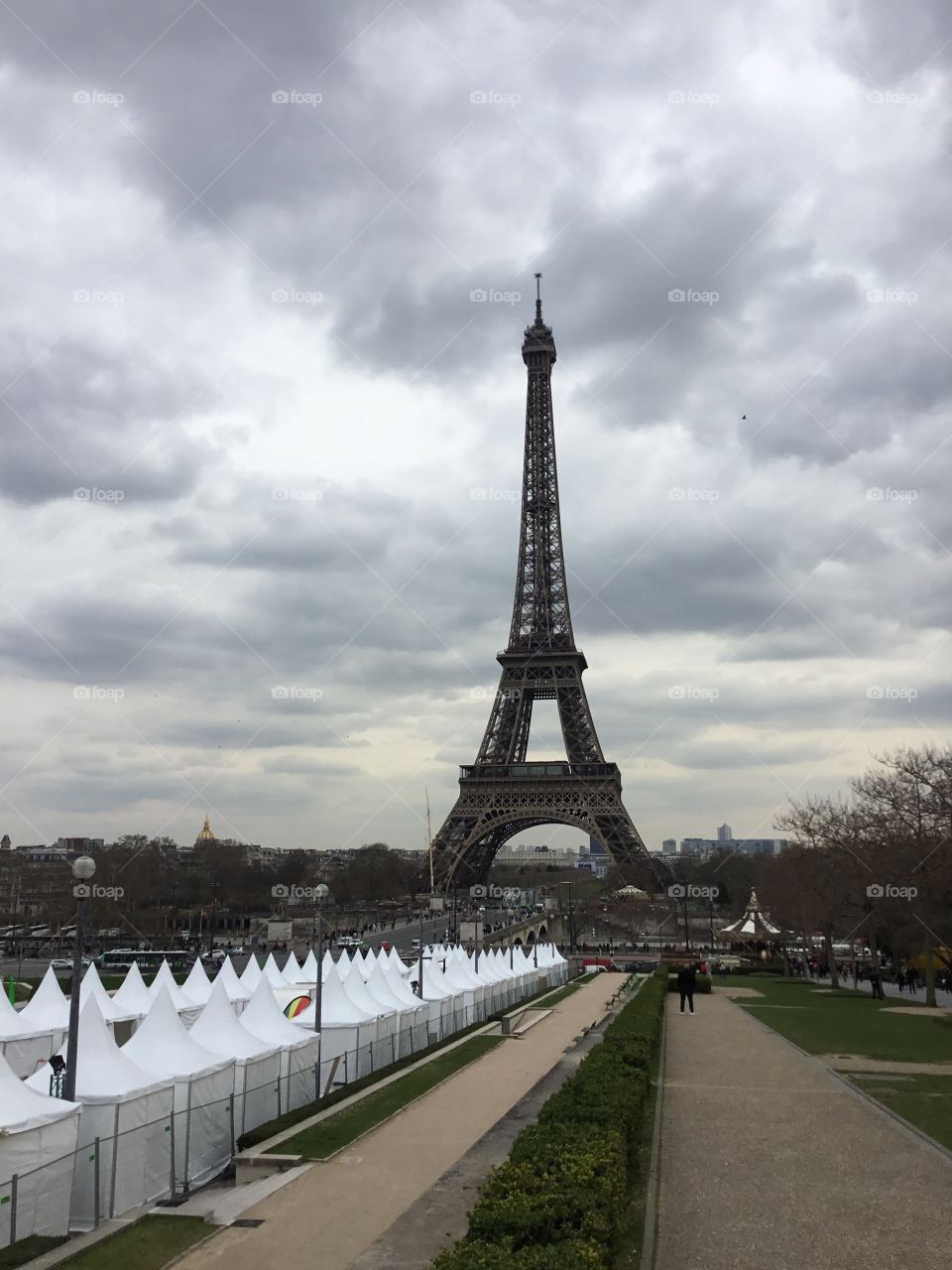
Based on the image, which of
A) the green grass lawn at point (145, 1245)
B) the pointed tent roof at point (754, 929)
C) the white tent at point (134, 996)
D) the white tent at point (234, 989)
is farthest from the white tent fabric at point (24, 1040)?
the pointed tent roof at point (754, 929)

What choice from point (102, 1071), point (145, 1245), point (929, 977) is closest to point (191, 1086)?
point (102, 1071)

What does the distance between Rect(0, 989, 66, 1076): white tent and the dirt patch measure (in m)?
17.9

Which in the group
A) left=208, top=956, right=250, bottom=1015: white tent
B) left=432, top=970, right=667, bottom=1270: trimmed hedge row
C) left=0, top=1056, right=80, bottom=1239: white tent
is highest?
left=432, top=970, right=667, bottom=1270: trimmed hedge row

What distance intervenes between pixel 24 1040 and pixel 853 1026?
2344 cm

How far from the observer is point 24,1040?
75.8 ft

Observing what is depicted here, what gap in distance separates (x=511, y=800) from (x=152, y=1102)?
74.7 m

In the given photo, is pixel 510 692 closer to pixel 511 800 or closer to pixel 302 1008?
pixel 511 800

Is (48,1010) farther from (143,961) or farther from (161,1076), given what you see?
(143,961)

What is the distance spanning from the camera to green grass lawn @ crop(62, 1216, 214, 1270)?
10461 millimetres

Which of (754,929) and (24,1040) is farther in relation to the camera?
(754,929)

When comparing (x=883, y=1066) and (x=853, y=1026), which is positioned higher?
(x=883, y=1066)

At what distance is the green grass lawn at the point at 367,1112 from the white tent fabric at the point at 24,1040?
28.1 feet

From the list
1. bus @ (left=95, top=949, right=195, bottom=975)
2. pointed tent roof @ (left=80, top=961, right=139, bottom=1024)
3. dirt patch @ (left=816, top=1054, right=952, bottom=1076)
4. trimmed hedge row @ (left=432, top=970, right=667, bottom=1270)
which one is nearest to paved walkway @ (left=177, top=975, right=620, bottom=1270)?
trimmed hedge row @ (left=432, top=970, right=667, bottom=1270)

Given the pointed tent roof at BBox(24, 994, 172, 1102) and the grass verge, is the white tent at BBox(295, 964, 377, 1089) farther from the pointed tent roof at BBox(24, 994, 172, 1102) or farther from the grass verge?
the grass verge
